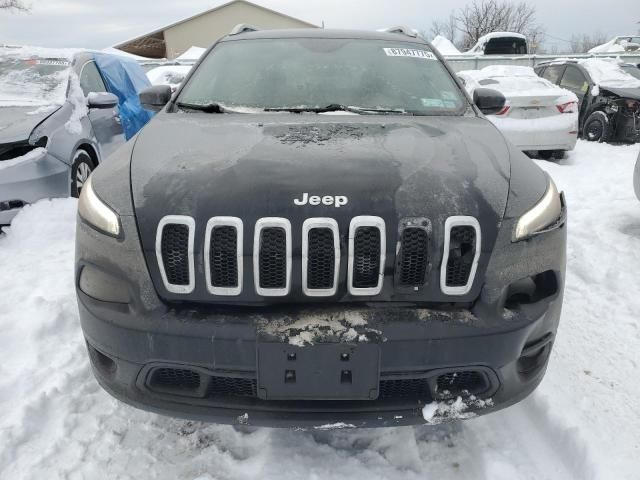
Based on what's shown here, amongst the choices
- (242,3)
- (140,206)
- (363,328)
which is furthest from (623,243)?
(242,3)

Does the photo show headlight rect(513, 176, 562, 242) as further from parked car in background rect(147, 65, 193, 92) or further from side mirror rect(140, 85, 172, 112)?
parked car in background rect(147, 65, 193, 92)

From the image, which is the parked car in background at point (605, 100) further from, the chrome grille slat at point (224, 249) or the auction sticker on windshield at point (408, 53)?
the chrome grille slat at point (224, 249)

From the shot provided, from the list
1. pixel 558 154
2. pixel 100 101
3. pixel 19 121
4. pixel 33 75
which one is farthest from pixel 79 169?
pixel 558 154

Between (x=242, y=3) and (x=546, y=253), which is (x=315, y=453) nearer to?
(x=546, y=253)

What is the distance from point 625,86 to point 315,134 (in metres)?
9.48

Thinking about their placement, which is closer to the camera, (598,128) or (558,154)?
(558,154)

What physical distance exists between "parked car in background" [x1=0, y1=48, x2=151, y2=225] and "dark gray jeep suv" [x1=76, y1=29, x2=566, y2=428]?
8.47 ft

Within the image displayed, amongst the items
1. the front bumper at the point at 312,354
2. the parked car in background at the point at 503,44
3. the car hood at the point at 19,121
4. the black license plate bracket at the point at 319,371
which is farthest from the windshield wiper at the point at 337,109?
the parked car in background at the point at 503,44

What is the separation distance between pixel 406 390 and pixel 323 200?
0.71m

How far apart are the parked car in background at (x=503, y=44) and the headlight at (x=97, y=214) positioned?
21.5m

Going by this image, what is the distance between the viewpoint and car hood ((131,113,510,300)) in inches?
65.9

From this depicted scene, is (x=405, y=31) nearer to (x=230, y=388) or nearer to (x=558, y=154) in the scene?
(x=230, y=388)

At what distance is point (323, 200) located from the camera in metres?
1.69

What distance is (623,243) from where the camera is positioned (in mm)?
4230
